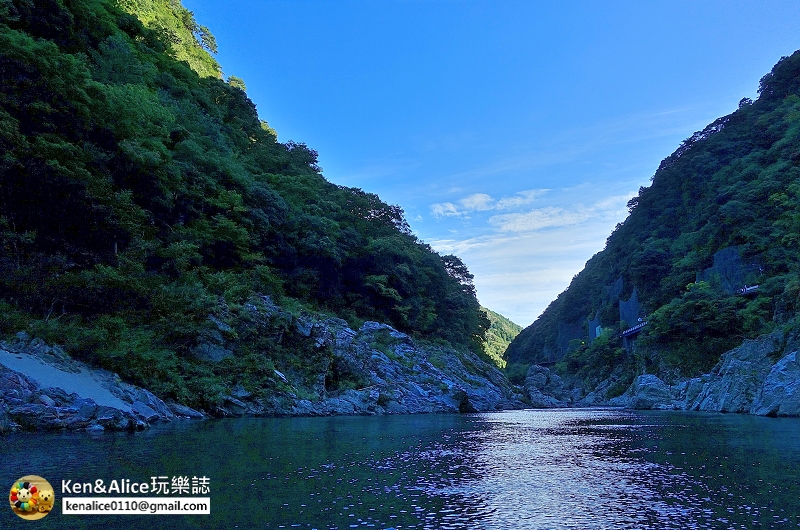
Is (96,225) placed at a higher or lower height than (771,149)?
lower

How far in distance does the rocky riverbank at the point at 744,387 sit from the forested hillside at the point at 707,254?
2.86 m

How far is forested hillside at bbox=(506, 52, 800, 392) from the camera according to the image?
55.9 meters

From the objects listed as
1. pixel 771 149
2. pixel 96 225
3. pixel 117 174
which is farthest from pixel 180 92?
pixel 771 149

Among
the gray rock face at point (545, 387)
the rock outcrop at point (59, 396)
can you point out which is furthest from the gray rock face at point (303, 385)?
the gray rock face at point (545, 387)

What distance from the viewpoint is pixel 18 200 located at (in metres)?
26.8

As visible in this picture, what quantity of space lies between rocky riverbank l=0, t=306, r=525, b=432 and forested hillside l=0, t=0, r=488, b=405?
1.51 meters

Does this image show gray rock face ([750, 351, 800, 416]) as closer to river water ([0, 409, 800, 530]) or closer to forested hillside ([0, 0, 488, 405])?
river water ([0, 409, 800, 530])

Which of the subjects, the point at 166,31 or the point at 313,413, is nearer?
the point at 313,413

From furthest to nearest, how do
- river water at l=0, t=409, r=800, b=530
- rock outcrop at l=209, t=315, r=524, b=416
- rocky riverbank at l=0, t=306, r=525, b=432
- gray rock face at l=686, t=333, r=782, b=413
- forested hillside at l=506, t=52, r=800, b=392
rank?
forested hillside at l=506, t=52, r=800, b=392
gray rock face at l=686, t=333, r=782, b=413
rock outcrop at l=209, t=315, r=524, b=416
rocky riverbank at l=0, t=306, r=525, b=432
river water at l=0, t=409, r=800, b=530

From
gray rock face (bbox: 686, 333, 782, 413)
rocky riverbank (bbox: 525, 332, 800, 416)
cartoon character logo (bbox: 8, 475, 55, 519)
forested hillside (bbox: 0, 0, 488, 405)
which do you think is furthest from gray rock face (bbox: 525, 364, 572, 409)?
cartoon character logo (bbox: 8, 475, 55, 519)

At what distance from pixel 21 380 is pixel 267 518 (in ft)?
47.9

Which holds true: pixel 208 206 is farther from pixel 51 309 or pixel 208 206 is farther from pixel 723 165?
pixel 723 165

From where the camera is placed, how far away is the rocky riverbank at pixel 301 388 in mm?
16781

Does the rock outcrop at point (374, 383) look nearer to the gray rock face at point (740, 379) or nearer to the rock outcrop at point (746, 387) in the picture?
the rock outcrop at point (746, 387)
